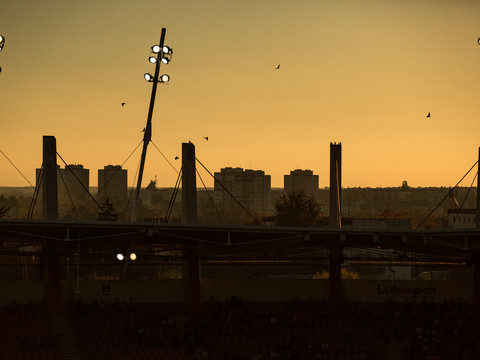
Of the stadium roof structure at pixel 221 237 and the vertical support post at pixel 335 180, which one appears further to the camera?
the vertical support post at pixel 335 180

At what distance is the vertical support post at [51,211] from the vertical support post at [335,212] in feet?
43.4

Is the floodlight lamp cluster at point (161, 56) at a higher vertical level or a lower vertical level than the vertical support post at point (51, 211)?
higher

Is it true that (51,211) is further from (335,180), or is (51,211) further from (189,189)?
(335,180)

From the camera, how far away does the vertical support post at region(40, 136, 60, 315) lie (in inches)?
1353

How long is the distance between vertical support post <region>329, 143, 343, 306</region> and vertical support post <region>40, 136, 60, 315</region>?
13233 millimetres

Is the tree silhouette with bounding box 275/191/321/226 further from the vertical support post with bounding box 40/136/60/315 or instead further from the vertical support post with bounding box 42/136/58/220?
the vertical support post with bounding box 42/136/58/220

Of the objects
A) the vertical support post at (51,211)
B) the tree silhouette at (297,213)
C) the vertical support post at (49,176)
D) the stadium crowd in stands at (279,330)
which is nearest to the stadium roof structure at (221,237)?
the vertical support post at (51,211)

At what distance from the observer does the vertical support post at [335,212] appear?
37.8m

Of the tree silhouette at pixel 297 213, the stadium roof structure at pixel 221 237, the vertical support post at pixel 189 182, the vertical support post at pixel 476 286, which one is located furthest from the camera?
the tree silhouette at pixel 297 213

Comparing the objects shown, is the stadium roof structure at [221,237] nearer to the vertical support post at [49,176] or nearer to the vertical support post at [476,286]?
the vertical support post at [476,286]

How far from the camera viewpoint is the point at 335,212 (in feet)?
125

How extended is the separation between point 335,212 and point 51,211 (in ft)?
44.7

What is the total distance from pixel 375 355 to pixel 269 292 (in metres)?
7.49

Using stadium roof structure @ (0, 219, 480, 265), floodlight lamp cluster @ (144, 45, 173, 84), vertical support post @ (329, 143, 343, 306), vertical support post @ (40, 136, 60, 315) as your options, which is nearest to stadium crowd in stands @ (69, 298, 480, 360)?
vertical support post @ (329, 143, 343, 306)
